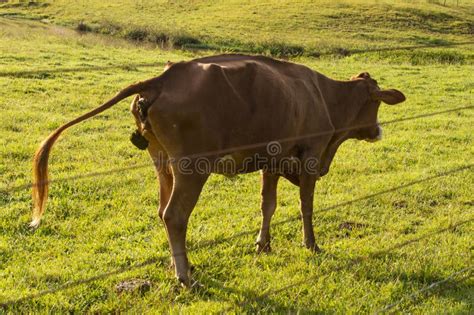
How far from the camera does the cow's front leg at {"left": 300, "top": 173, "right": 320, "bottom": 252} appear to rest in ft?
20.7

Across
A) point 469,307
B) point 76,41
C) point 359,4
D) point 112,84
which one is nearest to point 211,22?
point 359,4

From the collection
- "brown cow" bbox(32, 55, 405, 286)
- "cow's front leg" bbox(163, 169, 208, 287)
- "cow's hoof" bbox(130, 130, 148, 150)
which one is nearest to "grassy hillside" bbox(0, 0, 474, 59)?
"brown cow" bbox(32, 55, 405, 286)

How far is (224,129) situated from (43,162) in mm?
1593

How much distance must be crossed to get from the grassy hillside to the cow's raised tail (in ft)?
81.2

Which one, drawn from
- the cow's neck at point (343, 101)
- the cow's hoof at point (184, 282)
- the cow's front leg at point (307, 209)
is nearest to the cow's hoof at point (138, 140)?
the cow's hoof at point (184, 282)

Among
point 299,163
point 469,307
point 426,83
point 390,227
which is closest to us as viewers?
point 469,307

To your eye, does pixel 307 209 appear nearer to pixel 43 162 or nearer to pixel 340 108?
pixel 340 108

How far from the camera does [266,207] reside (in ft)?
21.1

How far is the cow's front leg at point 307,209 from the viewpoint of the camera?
6316 millimetres

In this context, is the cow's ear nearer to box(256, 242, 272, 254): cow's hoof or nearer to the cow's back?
the cow's back

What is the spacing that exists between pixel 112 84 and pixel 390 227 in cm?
1087

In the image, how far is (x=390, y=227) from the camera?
23.8ft

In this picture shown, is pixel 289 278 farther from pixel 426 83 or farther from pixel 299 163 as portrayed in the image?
pixel 426 83

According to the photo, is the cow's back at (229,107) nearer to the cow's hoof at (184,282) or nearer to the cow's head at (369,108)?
the cow's hoof at (184,282)
